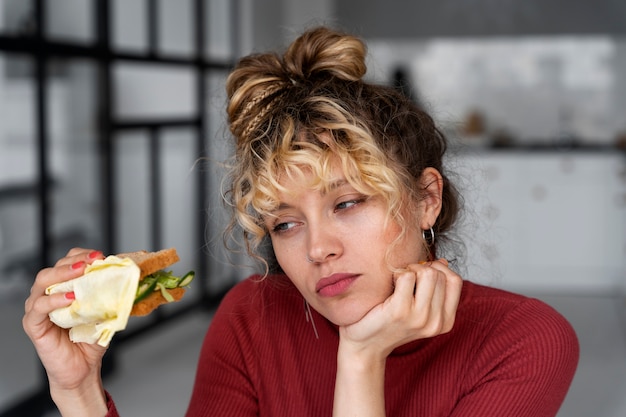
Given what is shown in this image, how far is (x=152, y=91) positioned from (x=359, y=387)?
3.92 m

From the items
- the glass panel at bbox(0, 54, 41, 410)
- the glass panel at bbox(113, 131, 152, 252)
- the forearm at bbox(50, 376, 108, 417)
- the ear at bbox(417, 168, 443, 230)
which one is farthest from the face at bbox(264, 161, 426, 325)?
the glass panel at bbox(113, 131, 152, 252)

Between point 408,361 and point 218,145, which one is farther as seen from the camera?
point 218,145

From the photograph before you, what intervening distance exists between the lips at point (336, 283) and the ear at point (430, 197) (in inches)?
8.2

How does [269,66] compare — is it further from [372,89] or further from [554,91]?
[554,91]

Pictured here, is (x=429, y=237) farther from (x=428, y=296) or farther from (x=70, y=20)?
(x=70, y=20)

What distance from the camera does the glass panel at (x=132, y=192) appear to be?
456 centimetres

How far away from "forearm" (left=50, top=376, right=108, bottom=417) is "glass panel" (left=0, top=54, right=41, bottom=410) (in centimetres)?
226

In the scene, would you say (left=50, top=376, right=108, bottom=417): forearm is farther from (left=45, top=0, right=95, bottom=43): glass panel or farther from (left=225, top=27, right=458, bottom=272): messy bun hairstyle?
(left=45, top=0, right=95, bottom=43): glass panel

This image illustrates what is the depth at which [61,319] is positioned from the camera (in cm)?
120

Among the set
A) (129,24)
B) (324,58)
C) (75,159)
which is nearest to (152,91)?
(129,24)

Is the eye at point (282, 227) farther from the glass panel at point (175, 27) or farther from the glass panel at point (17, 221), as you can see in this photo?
the glass panel at point (175, 27)

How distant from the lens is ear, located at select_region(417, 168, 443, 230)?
1478 mm

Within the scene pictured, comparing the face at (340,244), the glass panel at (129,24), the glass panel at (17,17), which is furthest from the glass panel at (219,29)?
the face at (340,244)

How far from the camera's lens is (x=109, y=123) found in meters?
4.41
